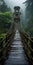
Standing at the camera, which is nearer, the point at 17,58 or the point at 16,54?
the point at 17,58

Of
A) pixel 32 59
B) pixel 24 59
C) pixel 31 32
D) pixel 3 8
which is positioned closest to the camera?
pixel 32 59

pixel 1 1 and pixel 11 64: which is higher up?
pixel 1 1

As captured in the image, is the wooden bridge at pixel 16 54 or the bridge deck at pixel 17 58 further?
the bridge deck at pixel 17 58

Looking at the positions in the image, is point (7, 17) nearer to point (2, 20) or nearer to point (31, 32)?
point (2, 20)

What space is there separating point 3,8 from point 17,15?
31.2 feet

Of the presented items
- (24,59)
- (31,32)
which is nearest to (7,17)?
(31,32)

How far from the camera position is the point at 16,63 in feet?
28.6

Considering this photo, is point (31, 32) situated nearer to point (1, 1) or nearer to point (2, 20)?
point (2, 20)

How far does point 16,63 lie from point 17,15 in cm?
3024

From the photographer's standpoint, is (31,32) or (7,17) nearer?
(31,32)

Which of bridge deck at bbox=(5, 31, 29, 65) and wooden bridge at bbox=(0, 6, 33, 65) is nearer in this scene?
wooden bridge at bbox=(0, 6, 33, 65)

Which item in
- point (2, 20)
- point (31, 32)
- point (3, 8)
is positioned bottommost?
point (31, 32)

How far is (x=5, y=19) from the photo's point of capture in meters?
37.9

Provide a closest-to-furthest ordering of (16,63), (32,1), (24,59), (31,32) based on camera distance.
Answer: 1. (16,63)
2. (24,59)
3. (31,32)
4. (32,1)
